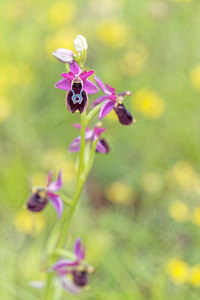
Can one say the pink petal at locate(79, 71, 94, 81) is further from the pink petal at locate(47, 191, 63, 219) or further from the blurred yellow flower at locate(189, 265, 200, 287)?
the blurred yellow flower at locate(189, 265, 200, 287)

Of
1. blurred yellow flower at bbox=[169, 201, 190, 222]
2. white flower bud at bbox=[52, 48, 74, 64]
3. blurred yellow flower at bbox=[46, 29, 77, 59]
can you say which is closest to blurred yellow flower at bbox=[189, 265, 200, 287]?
blurred yellow flower at bbox=[169, 201, 190, 222]

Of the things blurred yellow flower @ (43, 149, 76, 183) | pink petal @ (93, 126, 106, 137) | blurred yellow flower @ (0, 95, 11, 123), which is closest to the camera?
pink petal @ (93, 126, 106, 137)

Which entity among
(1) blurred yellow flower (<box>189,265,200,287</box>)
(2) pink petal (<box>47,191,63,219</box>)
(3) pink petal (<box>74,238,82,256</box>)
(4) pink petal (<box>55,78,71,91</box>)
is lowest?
(3) pink petal (<box>74,238,82,256</box>)

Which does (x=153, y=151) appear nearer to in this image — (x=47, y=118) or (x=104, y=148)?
(x=47, y=118)

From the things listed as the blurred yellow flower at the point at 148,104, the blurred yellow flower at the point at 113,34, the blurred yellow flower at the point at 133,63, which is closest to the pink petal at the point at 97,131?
the blurred yellow flower at the point at 148,104

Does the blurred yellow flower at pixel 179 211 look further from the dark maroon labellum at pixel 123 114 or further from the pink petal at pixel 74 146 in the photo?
the dark maroon labellum at pixel 123 114

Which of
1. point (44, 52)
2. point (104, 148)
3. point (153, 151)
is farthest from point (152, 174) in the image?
point (44, 52)

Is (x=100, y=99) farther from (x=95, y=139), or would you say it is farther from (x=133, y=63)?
(x=133, y=63)
